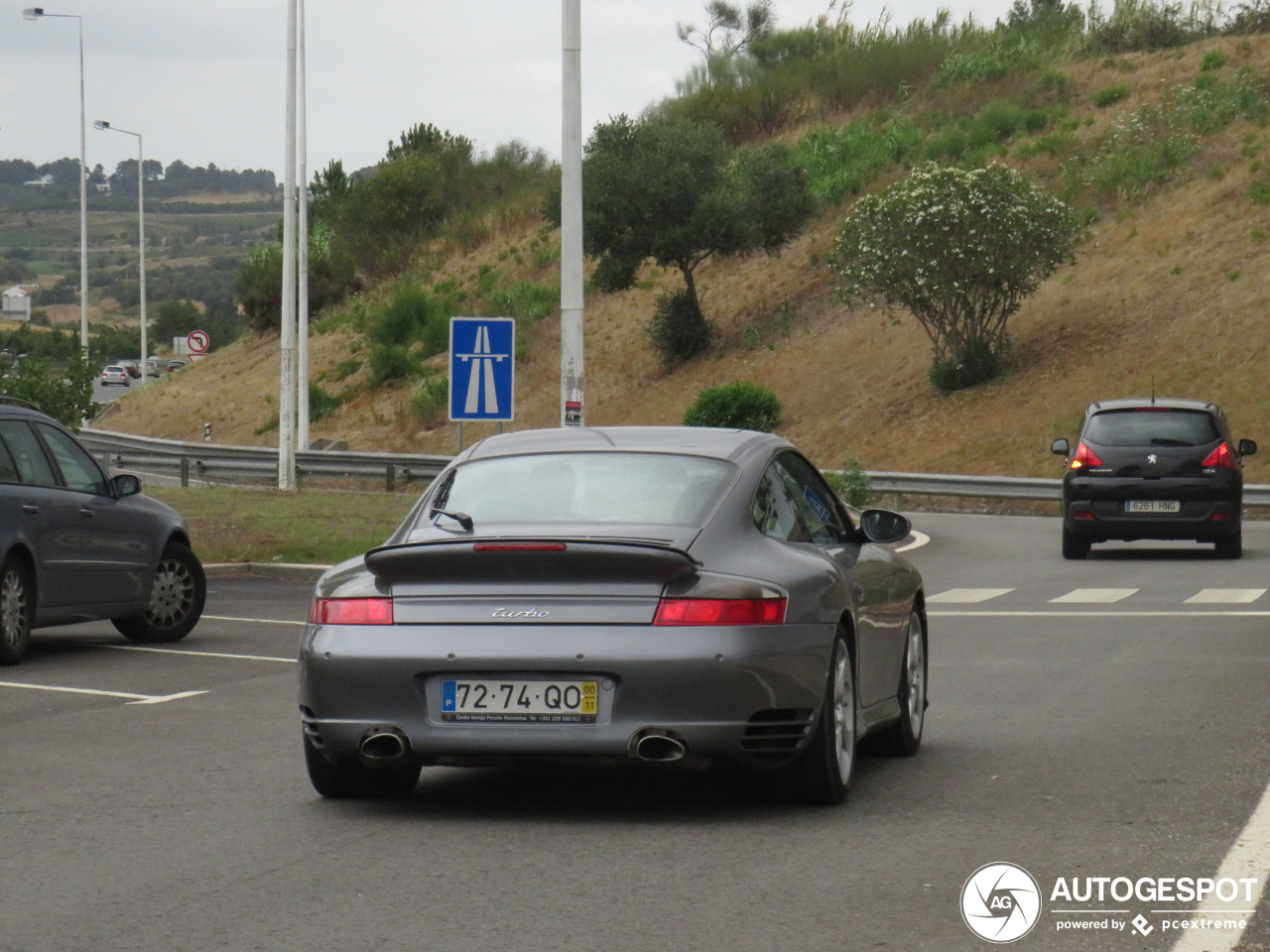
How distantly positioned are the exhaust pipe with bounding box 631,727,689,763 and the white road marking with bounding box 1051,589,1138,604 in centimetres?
1130

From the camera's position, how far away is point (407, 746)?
7211 millimetres

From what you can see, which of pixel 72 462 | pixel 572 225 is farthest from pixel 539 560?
pixel 572 225

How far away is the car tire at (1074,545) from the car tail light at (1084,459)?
0.79m

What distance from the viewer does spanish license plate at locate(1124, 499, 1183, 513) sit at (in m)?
22.5

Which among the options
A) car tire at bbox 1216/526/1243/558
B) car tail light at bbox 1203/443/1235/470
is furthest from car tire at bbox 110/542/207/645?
car tire at bbox 1216/526/1243/558

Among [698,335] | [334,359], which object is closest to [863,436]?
[698,335]

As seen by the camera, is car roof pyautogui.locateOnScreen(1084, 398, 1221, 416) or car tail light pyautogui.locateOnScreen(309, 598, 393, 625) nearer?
car tail light pyautogui.locateOnScreen(309, 598, 393, 625)

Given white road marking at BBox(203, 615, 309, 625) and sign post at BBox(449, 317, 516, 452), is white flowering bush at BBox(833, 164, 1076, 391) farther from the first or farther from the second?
white road marking at BBox(203, 615, 309, 625)

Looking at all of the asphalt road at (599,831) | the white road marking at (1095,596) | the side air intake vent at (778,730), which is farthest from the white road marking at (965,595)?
the side air intake vent at (778,730)

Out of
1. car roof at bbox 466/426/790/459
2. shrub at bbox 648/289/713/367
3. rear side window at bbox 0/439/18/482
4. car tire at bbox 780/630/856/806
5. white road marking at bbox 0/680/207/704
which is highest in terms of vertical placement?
shrub at bbox 648/289/713/367

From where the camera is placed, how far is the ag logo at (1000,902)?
5.62 metres

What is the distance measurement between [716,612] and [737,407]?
37867 mm

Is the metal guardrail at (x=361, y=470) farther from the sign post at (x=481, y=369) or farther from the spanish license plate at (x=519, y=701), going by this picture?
the spanish license plate at (x=519, y=701)

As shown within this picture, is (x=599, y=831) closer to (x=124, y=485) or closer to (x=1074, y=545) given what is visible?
(x=124, y=485)
